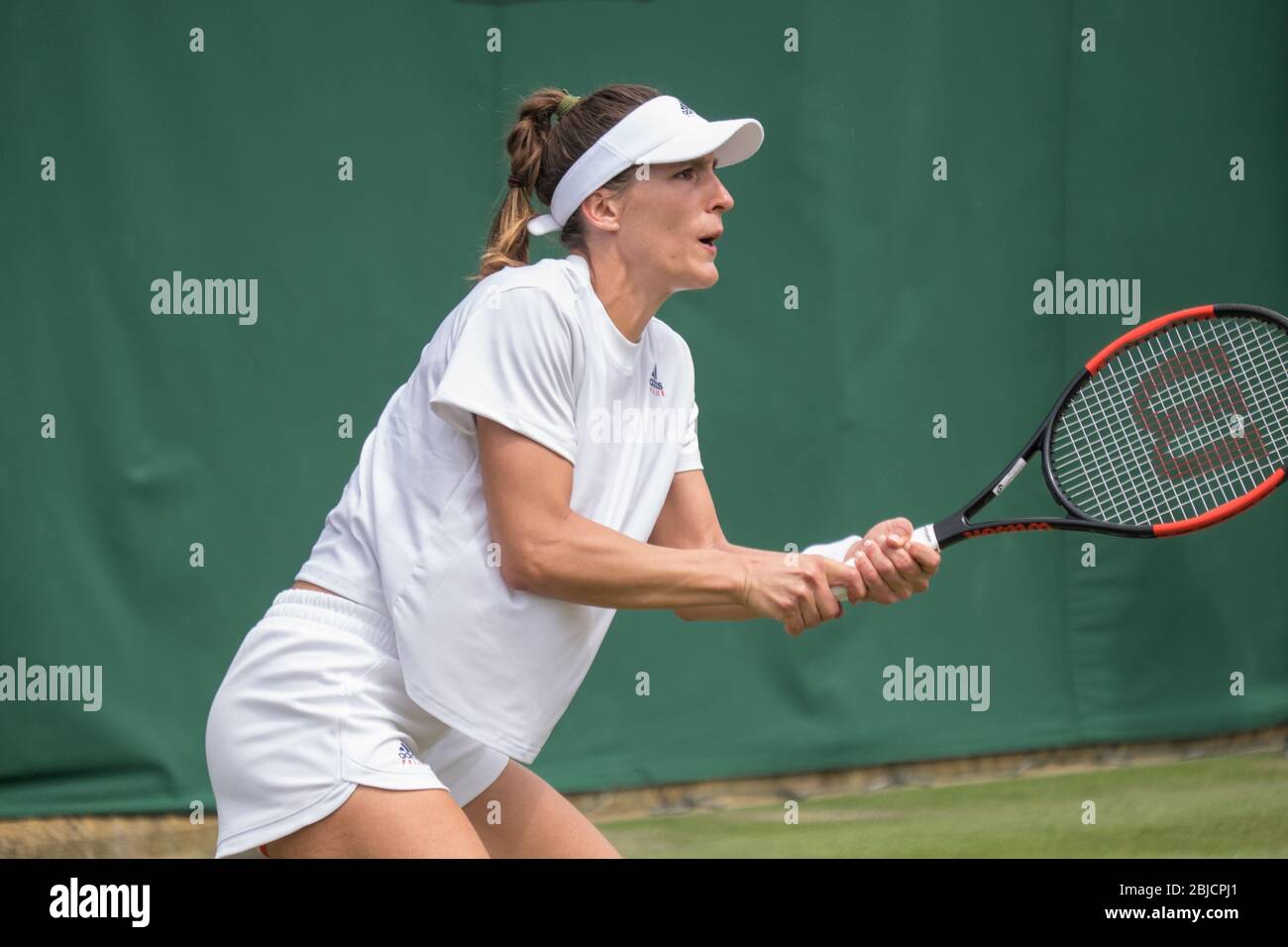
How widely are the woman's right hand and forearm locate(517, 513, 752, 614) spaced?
2.0 inches

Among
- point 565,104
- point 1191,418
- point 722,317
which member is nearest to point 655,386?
point 565,104

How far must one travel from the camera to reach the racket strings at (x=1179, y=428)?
327 centimetres

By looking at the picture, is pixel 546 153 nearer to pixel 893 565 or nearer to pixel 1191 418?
pixel 893 565

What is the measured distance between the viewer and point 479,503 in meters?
2.01

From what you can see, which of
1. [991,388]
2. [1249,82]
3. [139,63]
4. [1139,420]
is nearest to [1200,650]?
[991,388]

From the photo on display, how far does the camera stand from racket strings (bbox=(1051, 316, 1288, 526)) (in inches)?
129

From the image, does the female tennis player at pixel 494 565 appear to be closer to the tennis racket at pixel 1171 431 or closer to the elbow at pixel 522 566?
the elbow at pixel 522 566

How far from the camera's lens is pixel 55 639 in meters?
3.98

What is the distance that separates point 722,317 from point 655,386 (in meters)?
2.12

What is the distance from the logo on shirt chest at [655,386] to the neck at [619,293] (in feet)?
0.29

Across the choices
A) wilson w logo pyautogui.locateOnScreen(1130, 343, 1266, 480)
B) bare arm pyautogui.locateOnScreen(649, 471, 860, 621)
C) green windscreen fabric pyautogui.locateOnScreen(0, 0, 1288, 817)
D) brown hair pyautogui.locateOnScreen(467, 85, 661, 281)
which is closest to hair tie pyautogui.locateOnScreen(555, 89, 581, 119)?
brown hair pyautogui.locateOnScreen(467, 85, 661, 281)

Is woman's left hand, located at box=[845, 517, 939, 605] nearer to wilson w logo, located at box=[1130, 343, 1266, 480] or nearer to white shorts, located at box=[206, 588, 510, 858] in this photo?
white shorts, located at box=[206, 588, 510, 858]

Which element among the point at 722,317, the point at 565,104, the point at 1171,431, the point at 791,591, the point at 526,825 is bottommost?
the point at 526,825

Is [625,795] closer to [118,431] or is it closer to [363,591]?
[118,431]
